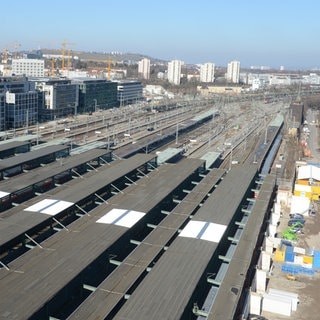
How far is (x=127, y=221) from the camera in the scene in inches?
439

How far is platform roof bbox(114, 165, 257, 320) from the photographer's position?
292 inches

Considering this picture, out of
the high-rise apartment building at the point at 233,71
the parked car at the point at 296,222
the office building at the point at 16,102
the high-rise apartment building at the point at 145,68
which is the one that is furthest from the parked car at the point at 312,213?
the high-rise apartment building at the point at 233,71

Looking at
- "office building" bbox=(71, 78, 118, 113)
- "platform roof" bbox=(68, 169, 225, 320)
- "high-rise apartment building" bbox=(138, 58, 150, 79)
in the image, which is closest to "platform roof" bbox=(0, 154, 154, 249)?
"platform roof" bbox=(68, 169, 225, 320)

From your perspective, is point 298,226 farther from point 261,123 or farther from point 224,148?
point 261,123

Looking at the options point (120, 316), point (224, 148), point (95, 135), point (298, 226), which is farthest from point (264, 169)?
point (120, 316)

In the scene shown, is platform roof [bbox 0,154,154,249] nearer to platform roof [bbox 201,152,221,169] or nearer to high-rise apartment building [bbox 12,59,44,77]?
A: platform roof [bbox 201,152,221,169]

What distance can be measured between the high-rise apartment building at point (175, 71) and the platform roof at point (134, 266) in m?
64.9

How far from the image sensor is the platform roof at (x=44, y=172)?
13.5 meters

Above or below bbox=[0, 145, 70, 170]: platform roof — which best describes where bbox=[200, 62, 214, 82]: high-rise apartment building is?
above

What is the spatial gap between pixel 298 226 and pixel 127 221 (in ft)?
22.6

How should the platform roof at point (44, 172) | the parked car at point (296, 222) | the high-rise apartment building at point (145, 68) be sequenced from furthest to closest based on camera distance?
the high-rise apartment building at point (145, 68)
the parked car at point (296, 222)
the platform roof at point (44, 172)

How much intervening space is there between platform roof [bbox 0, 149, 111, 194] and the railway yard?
3cm

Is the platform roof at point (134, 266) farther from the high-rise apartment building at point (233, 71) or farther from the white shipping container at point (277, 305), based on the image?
the high-rise apartment building at point (233, 71)

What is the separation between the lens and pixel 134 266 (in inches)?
360
